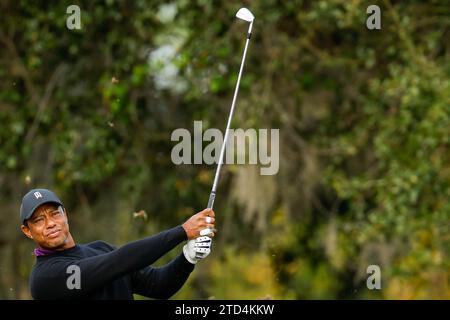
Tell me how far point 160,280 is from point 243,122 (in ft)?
18.1

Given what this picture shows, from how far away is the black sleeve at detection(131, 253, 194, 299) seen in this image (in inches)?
216

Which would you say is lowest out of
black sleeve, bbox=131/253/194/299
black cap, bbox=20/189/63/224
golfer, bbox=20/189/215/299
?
black sleeve, bbox=131/253/194/299

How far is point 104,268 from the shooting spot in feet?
16.4

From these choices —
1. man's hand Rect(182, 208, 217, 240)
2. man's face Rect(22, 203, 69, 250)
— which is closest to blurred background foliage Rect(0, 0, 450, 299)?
man's hand Rect(182, 208, 217, 240)

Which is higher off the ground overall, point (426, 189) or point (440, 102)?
point (440, 102)

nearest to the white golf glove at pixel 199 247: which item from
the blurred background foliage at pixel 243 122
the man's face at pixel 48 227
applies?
the man's face at pixel 48 227

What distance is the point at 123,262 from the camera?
4984mm

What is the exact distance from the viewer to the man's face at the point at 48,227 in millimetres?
5164

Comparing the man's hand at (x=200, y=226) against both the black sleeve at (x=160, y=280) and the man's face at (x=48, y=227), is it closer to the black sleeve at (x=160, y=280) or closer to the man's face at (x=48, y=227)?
the black sleeve at (x=160, y=280)

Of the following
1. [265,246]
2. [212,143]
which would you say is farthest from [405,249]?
[212,143]

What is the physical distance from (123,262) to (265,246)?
734 cm

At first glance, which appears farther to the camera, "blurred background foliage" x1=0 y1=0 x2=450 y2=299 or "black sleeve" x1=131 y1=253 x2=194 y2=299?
"blurred background foliage" x1=0 y1=0 x2=450 y2=299

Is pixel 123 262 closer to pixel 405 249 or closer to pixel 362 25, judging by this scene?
pixel 362 25

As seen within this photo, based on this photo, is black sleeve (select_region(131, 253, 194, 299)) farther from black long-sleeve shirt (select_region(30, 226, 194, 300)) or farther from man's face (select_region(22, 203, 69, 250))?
man's face (select_region(22, 203, 69, 250))
